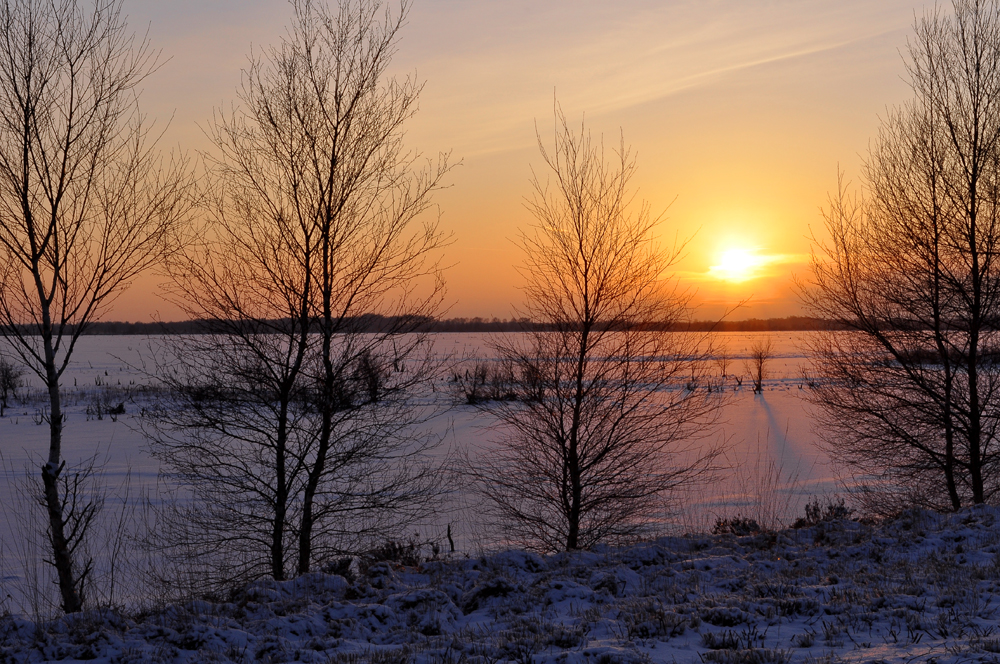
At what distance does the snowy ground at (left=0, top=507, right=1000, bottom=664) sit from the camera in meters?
4.06

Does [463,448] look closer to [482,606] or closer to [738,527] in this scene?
[738,527]

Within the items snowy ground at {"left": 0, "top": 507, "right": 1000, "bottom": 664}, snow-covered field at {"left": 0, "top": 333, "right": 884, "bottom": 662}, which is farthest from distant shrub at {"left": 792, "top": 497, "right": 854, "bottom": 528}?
snowy ground at {"left": 0, "top": 507, "right": 1000, "bottom": 664}

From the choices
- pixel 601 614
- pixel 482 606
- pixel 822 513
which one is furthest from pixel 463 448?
pixel 601 614

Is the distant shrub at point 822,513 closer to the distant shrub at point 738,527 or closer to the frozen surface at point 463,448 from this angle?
the frozen surface at point 463,448

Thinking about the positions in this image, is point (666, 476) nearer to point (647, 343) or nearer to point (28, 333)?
point (647, 343)

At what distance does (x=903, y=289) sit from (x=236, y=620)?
34.6ft

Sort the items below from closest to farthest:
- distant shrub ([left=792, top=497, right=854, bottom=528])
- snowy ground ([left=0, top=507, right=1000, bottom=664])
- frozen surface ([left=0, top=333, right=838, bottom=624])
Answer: snowy ground ([left=0, top=507, right=1000, bottom=664]), distant shrub ([left=792, top=497, right=854, bottom=528]), frozen surface ([left=0, top=333, right=838, bottom=624])

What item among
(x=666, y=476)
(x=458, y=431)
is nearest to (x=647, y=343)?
(x=666, y=476)

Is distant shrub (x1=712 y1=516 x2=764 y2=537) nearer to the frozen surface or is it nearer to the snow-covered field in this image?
the snow-covered field

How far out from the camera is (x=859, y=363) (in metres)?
11.3

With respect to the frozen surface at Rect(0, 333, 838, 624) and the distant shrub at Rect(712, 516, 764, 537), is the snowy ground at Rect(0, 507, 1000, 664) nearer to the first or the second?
the distant shrub at Rect(712, 516, 764, 537)

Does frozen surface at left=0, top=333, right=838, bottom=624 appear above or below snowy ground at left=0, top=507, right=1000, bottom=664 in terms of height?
below

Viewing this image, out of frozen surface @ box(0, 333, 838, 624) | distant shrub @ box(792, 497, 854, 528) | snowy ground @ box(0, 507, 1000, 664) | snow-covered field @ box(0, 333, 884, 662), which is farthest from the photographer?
frozen surface @ box(0, 333, 838, 624)

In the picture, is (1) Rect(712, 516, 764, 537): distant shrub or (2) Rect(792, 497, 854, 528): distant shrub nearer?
→ (1) Rect(712, 516, 764, 537): distant shrub
